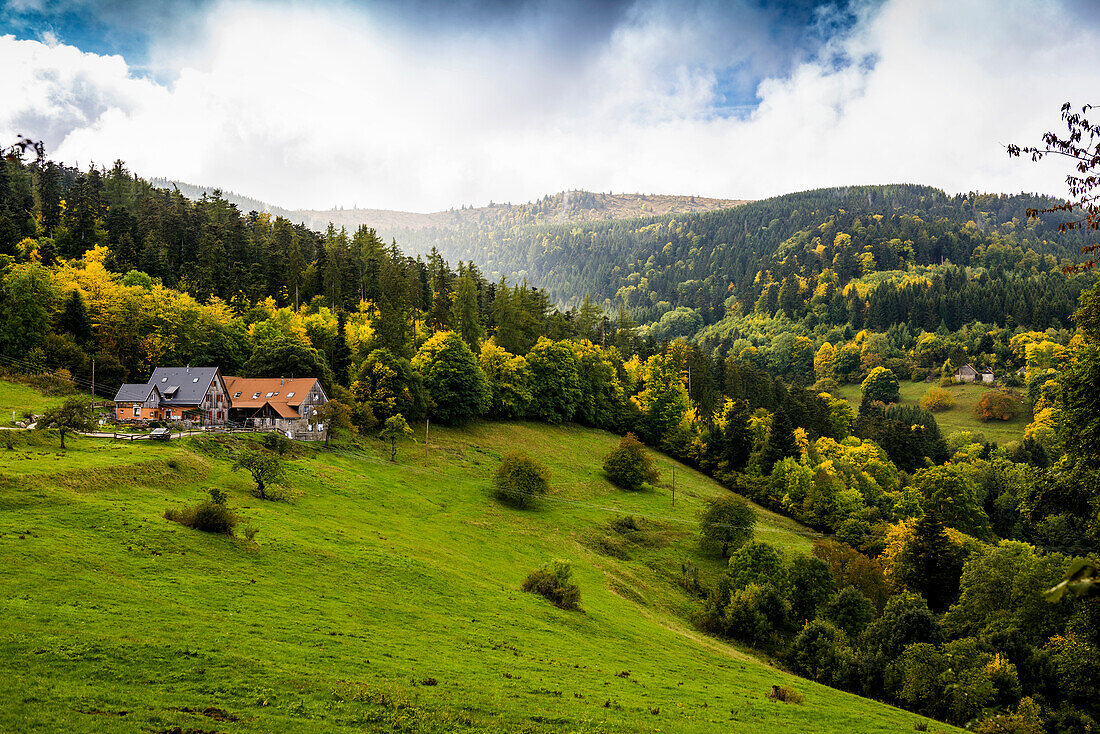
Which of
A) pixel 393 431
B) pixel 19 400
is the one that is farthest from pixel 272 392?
pixel 19 400

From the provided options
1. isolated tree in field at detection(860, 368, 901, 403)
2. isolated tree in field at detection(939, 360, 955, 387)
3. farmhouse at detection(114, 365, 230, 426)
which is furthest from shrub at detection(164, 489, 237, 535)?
isolated tree in field at detection(939, 360, 955, 387)

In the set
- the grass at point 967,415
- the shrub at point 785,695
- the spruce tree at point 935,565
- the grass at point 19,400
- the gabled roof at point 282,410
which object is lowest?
the spruce tree at point 935,565

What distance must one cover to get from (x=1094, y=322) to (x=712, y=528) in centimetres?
4555

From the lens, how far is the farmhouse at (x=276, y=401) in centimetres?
7350

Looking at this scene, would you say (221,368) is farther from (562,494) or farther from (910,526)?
(910,526)

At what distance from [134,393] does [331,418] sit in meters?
22.0

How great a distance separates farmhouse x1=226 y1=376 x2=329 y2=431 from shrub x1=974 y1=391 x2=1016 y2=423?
14576cm

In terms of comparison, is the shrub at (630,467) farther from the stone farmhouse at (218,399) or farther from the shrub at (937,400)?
the shrub at (937,400)

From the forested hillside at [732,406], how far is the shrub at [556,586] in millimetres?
15756

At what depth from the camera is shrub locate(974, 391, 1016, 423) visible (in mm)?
138000

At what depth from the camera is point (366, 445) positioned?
73.9 m

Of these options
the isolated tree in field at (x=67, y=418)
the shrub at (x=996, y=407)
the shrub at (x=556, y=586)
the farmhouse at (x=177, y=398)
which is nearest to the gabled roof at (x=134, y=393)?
the farmhouse at (x=177, y=398)

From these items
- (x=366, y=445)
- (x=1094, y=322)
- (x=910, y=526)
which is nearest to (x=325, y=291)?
(x=366, y=445)

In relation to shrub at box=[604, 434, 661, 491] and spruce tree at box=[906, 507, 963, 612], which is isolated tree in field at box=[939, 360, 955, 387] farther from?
spruce tree at box=[906, 507, 963, 612]
